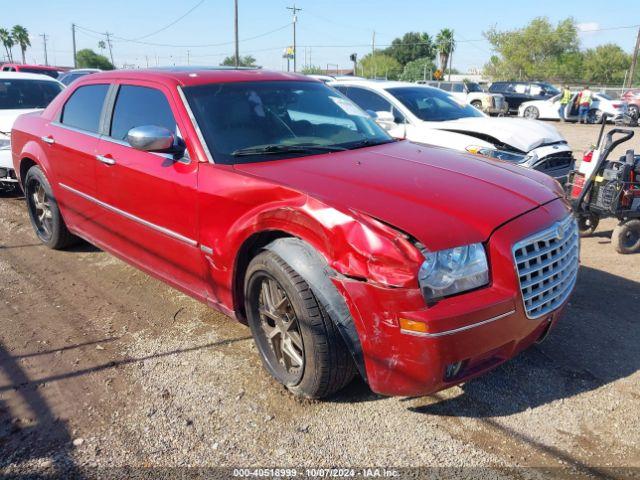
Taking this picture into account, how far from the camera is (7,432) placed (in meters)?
2.71

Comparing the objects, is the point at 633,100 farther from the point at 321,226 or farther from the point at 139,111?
the point at 321,226

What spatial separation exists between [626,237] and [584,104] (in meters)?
18.2

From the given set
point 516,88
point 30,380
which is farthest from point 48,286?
point 516,88

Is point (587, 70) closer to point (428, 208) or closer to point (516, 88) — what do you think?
point (516, 88)

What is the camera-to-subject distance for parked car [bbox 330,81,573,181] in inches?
264

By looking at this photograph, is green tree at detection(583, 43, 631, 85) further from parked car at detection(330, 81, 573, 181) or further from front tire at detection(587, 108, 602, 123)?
parked car at detection(330, 81, 573, 181)

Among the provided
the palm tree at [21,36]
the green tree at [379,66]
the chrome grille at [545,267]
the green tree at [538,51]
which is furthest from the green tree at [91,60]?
the chrome grille at [545,267]

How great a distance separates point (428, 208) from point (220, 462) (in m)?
1.56

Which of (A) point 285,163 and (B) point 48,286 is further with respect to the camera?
(B) point 48,286

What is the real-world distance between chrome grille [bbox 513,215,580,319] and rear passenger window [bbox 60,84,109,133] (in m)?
3.36

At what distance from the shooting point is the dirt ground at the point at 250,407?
2.51 m

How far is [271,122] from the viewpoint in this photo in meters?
3.55

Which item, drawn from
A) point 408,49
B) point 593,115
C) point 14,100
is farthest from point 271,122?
point 408,49

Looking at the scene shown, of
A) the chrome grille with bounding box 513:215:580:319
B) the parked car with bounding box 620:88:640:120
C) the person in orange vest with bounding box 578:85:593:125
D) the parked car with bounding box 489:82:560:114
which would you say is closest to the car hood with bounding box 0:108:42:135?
the chrome grille with bounding box 513:215:580:319
